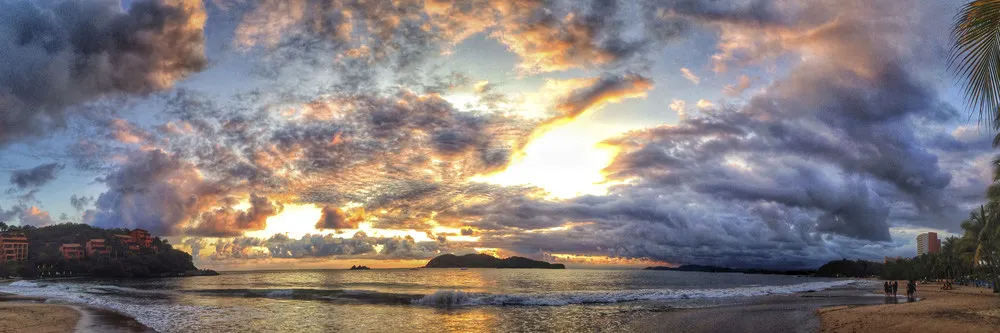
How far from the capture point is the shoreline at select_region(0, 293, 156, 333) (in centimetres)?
2786

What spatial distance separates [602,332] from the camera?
2828 centimetres

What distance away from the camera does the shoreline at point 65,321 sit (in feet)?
91.4

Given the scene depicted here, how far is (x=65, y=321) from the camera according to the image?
3128 cm

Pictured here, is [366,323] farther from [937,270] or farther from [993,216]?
[937,270]

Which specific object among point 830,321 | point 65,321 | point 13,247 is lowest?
point 13,247

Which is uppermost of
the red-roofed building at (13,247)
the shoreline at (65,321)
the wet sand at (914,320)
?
the wet sand at (914,320)

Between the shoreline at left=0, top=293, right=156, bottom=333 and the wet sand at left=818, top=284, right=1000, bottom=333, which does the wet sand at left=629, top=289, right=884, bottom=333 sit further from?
the shoreline at left=0, top=293, right=156, bottom=333

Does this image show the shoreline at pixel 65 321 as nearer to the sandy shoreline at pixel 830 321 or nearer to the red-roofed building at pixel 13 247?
the sandy shoreline at pixel 830 321

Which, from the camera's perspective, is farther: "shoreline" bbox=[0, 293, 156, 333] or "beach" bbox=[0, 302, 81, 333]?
"shoreline" bbox=[0, 293, 156, 333]

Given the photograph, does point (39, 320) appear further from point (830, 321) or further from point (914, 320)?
point (914, 320)

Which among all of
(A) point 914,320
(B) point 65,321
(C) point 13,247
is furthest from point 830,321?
(C) point 13,247

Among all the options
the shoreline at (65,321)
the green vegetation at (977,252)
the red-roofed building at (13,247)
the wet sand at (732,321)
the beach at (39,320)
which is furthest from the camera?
the red-roofed building at (13,247)

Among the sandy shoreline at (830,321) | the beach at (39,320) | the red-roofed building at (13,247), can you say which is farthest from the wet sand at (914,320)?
the red-roofed building at (13,247)

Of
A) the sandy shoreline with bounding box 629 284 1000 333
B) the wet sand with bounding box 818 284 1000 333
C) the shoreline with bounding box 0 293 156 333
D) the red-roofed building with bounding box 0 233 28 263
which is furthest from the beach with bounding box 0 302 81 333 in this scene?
the red-roofed building with bounding box 0 233 28 263
